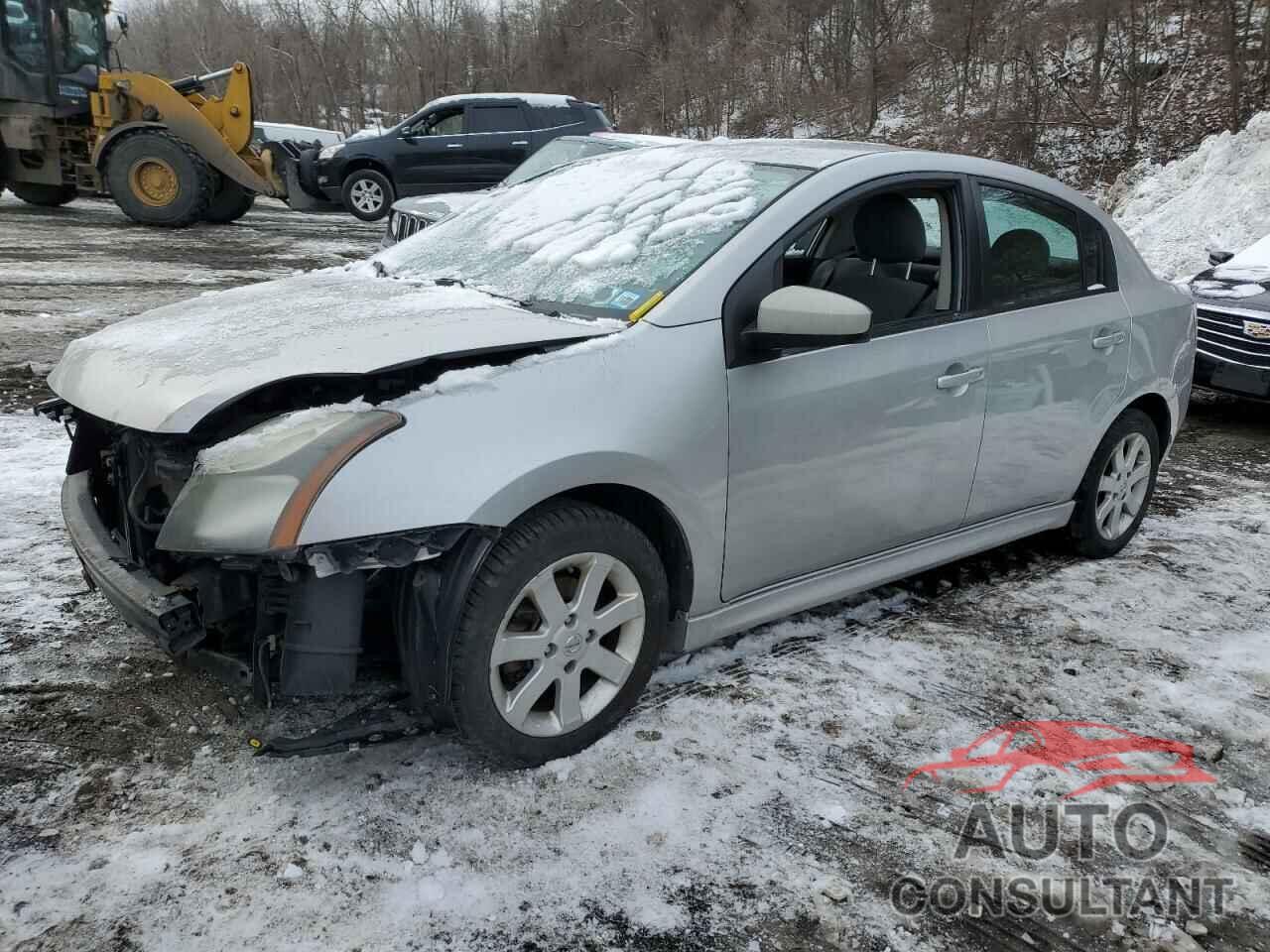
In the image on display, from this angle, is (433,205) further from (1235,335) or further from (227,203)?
(227,203)

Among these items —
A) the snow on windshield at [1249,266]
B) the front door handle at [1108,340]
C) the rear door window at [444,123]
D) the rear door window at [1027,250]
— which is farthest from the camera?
the rear door window at [444,123]

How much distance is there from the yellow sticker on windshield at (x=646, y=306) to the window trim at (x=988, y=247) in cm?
125

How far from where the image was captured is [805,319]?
9.32ft

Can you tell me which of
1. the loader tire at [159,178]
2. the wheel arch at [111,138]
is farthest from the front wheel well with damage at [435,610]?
the wheel arch at [111,138]

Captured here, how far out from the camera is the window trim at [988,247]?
→ 361cm

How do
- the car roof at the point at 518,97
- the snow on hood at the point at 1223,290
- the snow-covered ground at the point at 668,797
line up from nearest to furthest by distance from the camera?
the snow-covered ground at the point at 668,797 < the snow on hood at the point at 1223,290 < the car roof at the point at 518,97

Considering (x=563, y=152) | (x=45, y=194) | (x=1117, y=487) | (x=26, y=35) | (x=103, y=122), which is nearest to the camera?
(x=1117, y=487)

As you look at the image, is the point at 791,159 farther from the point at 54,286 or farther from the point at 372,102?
the point at 372,102

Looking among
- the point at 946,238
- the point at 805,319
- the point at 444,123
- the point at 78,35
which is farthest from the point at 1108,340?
the point at 78,35

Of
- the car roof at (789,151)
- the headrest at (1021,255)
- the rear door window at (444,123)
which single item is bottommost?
the headrest at (1021,255)

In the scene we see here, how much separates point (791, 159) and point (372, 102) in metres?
49.7

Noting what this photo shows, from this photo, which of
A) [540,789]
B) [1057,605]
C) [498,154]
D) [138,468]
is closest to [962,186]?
[1057,605]

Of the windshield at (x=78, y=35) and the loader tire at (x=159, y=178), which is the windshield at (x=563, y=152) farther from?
the windshield at (x=78, y=35)

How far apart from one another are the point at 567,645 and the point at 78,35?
51.4 feet
